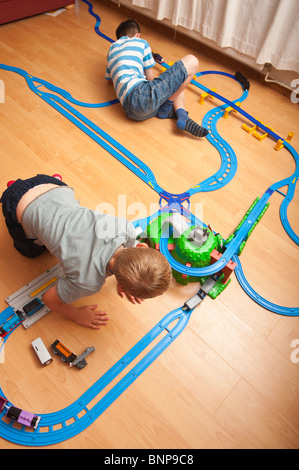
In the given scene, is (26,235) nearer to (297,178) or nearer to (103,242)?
(103,242)

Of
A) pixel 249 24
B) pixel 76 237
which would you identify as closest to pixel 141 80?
pixel 249 24

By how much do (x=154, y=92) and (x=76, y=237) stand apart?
3.57 feet

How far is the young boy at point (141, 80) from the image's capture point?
166cm

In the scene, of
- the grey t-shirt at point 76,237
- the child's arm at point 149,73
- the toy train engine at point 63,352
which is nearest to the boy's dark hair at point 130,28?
the child's arm at point 149,73

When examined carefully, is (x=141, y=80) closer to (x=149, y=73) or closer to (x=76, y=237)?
(x=149, y=73)

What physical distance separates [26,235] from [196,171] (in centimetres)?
94

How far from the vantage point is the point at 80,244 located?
924 millimetres

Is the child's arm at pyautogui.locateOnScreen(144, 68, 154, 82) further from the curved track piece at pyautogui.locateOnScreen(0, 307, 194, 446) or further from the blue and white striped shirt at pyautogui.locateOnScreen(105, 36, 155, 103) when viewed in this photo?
the curved track piece at pyautogui.locateOnScreen(0, 307, 194, 446)

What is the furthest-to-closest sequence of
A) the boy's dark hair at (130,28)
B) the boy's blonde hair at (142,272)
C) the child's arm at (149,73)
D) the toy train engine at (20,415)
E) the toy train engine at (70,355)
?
the child's arm at (149,73) → the boy's dark hair at (130,28) → the toy train engine at (70,355) → the toy train engine at (20,415) → the boy's blonde hair at (142,272)

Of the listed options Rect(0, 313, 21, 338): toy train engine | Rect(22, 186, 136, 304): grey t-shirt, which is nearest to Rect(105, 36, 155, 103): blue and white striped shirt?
Rect(22, 186, 136, 304): grey t-shirt

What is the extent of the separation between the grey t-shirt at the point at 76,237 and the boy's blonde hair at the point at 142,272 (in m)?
0.08

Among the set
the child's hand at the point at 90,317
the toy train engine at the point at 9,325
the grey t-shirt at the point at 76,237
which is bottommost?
the toy train engine at the point at 9,325

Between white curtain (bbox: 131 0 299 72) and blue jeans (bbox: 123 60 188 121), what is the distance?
597mm

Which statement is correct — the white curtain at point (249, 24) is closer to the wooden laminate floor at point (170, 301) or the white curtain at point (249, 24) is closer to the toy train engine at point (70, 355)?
the wooden laminate floor at point (170, 301)
